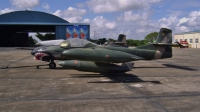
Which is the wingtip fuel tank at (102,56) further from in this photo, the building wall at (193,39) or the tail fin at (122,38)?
the building wall at (193,39)

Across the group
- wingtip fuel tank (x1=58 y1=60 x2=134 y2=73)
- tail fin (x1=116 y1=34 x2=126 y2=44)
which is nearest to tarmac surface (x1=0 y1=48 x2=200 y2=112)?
wingtip fuel tank (x1=58 y1=60 x2=134 y2=73)

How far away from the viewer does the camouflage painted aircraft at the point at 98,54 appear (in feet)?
28.8

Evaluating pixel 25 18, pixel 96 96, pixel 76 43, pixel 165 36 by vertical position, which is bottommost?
pixel 96 96

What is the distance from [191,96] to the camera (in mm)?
6348

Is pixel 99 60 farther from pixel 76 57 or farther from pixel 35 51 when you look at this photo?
pixel 35 51

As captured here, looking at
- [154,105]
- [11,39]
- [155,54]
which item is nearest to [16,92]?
[154,105]

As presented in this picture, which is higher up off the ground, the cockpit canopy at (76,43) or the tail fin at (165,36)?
the tail fin at (165,36)

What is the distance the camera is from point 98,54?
8852 mm

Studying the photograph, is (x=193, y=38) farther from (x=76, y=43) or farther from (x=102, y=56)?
(x=102, y=56)

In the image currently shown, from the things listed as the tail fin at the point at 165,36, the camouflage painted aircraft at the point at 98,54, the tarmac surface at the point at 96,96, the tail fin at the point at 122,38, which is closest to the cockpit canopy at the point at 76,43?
the camouflage painted aircraft at the point at 98,54

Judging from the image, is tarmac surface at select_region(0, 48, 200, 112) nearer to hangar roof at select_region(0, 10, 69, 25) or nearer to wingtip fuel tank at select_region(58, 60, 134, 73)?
wingtip fuel tank at select_region(58, 60, 134, 73)

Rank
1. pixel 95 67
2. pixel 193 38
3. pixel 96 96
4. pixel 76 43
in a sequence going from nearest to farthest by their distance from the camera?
pixel 96 96, pixel 95 67, pixel 76 43, pixel 193 38

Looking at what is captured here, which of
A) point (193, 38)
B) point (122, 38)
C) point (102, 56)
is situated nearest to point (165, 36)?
point (102, 56)

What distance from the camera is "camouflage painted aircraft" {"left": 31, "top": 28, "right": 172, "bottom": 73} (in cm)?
879
